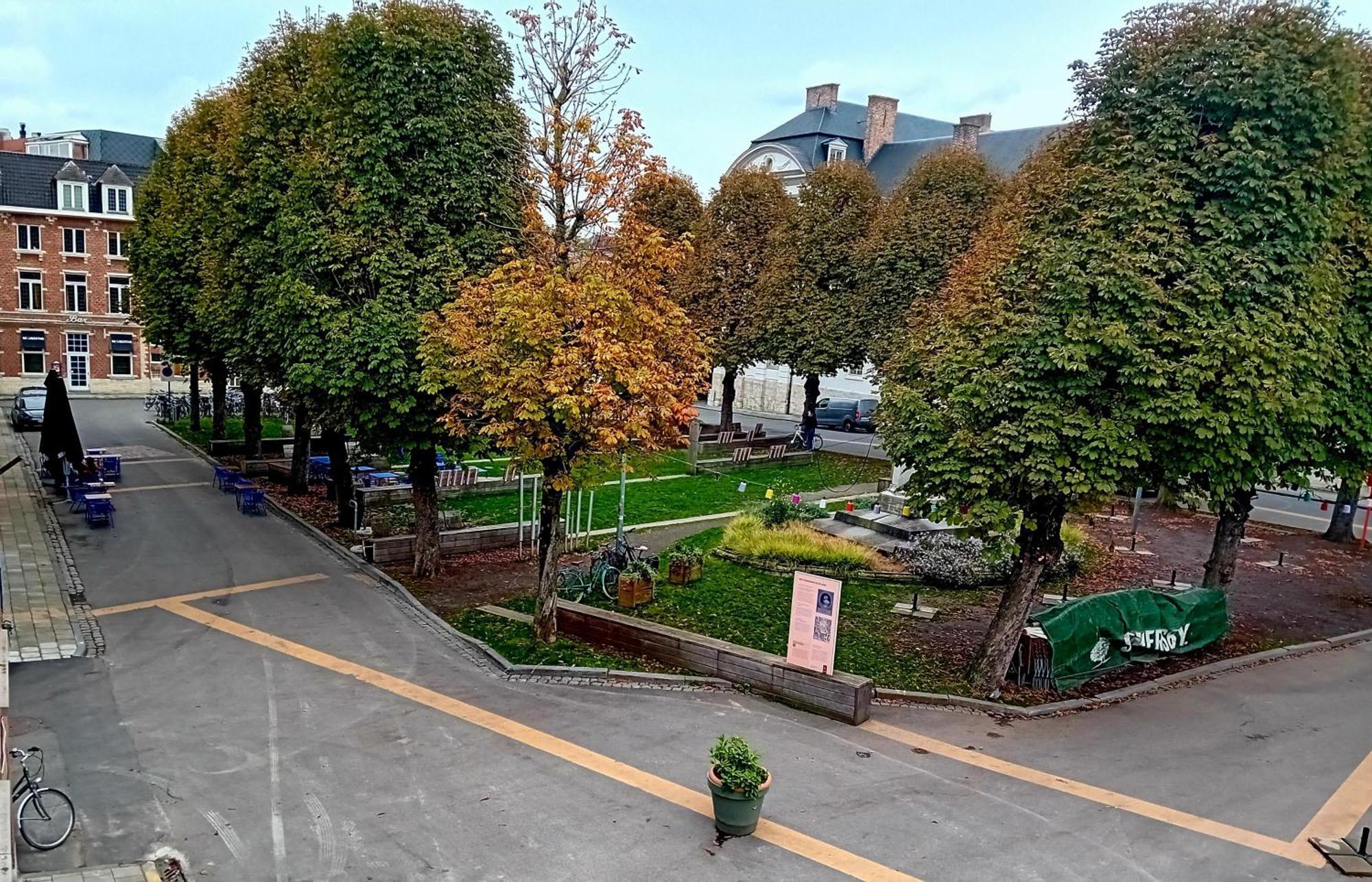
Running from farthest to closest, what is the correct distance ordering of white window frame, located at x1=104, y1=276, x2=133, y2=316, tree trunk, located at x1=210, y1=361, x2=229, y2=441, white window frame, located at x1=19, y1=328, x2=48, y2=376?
white window frame, located at x1=104, y1=276, x2=133, y2=316 → white window frame, located at x1=19, y1=328, x2=48, y2=376 → tree trunk, located at x1=210, y1=361, x2=229, y2=441

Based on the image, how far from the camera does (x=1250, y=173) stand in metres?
11.8

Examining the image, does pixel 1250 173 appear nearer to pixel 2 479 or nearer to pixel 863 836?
pixel 863 836

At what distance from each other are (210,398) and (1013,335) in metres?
44.4

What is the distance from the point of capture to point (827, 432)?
151 feet

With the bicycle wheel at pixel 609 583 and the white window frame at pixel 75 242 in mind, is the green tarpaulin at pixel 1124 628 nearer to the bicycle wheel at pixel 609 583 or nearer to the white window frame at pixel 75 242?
the bicycle wheel at pixel 609 583

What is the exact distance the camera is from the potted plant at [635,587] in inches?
654

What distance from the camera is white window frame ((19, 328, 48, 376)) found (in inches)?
2018

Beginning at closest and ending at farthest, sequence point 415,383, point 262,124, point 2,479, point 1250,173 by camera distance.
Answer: point 1250,173, point 415,383, point 262,124, point 2,479

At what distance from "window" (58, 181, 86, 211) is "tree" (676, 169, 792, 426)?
37225 mm

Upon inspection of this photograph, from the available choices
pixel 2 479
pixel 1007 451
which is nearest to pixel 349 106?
pixel 1007 451

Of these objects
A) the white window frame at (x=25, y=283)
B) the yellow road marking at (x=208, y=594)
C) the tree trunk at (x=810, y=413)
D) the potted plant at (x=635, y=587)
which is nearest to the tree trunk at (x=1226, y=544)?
the potted plant at (x=635, y=587)

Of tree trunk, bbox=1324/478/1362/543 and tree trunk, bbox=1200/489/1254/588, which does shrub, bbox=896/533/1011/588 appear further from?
tree trunk, bbox=1324/478/1362/543

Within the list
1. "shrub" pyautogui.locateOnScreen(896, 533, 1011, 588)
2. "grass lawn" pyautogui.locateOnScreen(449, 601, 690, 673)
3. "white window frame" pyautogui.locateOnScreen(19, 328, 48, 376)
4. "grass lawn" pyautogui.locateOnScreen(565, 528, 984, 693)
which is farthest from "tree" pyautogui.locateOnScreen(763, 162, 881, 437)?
"white window frame" pyautogui.locateOnScreen(19, 328, 48, 376)


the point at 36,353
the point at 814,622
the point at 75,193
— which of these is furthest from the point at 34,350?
the point at 814,622
